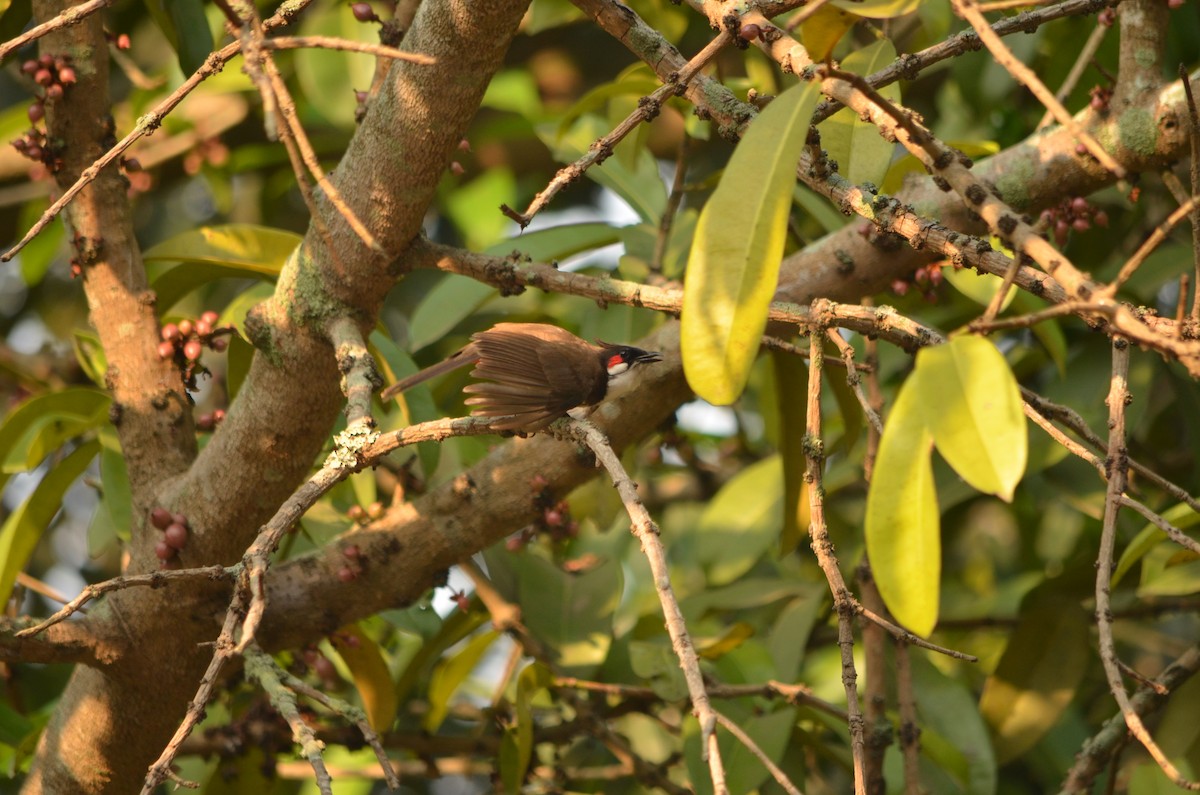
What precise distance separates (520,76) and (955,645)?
255 cm

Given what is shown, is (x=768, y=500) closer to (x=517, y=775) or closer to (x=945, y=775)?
(x=945, y=775)

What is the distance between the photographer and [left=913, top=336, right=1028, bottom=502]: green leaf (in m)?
0.97

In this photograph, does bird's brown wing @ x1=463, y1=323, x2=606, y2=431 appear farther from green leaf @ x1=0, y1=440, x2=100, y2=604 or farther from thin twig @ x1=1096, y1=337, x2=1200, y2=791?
green leaf @ x1=0, y1=440, x2=100, y2=604

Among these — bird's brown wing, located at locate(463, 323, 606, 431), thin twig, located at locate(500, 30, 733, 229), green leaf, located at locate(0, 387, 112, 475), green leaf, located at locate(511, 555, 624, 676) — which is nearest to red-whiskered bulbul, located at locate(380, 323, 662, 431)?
bird's brown wing, located at locate(463, 323, 606, 431)

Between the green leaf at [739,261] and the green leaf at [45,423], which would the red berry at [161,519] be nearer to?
the green leaf at [45,423]

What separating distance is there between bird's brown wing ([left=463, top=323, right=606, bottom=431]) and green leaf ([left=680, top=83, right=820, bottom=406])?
0.66 m

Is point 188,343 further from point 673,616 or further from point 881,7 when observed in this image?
point 881,7

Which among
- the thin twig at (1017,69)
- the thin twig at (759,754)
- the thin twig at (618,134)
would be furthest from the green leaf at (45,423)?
the thin twig at (1017,69)

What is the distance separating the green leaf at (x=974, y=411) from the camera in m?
0.97

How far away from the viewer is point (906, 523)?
1.02 m

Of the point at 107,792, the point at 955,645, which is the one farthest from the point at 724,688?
the point at 955,645

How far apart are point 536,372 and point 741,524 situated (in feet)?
4.56

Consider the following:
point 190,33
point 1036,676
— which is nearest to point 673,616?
point 190,33

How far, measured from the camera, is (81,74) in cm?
228
